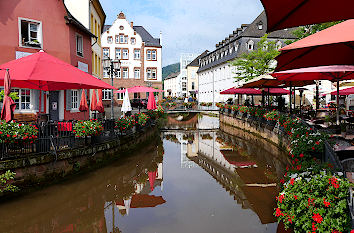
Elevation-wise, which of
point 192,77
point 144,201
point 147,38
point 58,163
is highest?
point 147,38

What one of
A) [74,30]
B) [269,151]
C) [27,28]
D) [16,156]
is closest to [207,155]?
[269,151]

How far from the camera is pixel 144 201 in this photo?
743 cm

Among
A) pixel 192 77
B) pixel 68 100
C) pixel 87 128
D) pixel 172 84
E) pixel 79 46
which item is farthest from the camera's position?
pixel 172 84

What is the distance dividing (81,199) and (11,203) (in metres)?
1.74

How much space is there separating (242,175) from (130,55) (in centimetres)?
3454

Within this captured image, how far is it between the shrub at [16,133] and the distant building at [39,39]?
14.5ft

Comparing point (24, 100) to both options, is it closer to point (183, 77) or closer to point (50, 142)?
point (50, 142)

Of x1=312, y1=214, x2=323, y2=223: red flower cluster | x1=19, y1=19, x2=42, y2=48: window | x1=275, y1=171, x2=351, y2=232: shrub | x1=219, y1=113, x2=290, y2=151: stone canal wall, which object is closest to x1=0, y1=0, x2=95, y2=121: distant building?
x1=19, y1=19, x2=42, y2=48: window

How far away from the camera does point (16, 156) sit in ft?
24.0

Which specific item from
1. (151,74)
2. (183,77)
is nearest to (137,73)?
(151,74)

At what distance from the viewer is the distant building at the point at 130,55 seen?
1586 inches

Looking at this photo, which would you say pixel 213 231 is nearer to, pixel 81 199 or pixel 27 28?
pixel 81 199

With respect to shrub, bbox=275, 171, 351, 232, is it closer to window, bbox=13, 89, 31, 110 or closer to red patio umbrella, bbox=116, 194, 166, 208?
red patio umbrella, bbox=116, 194, 166, 208

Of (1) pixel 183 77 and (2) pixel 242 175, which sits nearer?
(2) pixel 242 175
